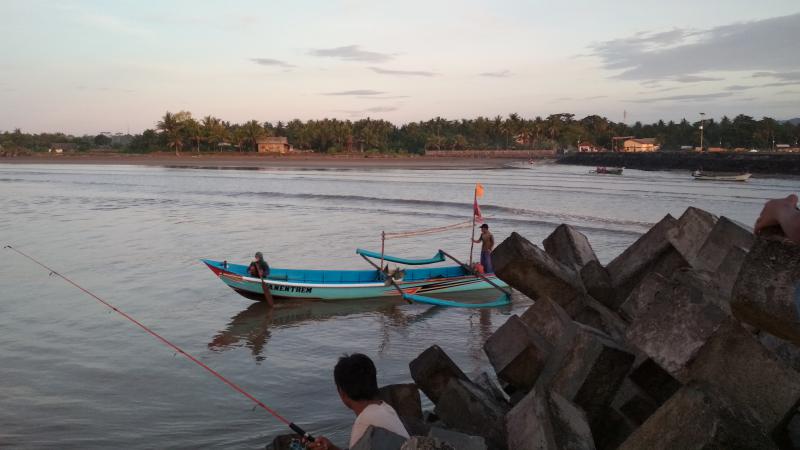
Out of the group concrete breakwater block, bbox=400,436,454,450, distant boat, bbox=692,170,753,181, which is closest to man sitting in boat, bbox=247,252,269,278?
concrete breakwater block, bbox=400,436,454,450

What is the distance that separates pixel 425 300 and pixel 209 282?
5.91 meters

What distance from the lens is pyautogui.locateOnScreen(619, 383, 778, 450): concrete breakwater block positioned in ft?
9.14

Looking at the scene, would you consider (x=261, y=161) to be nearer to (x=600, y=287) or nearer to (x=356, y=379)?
(x=600, y=287)

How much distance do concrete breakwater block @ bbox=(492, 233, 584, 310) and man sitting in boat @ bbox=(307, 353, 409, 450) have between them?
88.3 inches

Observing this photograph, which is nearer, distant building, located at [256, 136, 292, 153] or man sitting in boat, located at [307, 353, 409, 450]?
man sitting in boat, located at [307, 353, 409, 450]

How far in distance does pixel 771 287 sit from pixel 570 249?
13.3 feet

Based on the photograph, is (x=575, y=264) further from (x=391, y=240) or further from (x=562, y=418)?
(x=391, y=240)

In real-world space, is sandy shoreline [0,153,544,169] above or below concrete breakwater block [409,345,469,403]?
above

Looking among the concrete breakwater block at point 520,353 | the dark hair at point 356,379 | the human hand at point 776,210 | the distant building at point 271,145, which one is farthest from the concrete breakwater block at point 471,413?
the distant building at point 271,145

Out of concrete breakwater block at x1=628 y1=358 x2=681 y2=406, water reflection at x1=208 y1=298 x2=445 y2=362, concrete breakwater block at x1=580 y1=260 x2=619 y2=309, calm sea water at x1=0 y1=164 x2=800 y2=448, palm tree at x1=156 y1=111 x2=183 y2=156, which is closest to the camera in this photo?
concrete breakwater block at x1=628 y1=358 x2=681 y2=406

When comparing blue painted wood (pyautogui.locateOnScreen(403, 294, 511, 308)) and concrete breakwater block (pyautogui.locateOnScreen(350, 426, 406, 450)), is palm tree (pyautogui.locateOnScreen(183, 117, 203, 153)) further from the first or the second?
concrete breakwater block (pyautogui.locateOnScreen(350, 426, 406, 450))

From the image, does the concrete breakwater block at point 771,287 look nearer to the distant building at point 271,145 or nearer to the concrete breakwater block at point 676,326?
the concrete breakwater block at point 676,326

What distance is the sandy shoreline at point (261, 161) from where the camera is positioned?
97438 mm

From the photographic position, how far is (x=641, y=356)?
4594 mm
